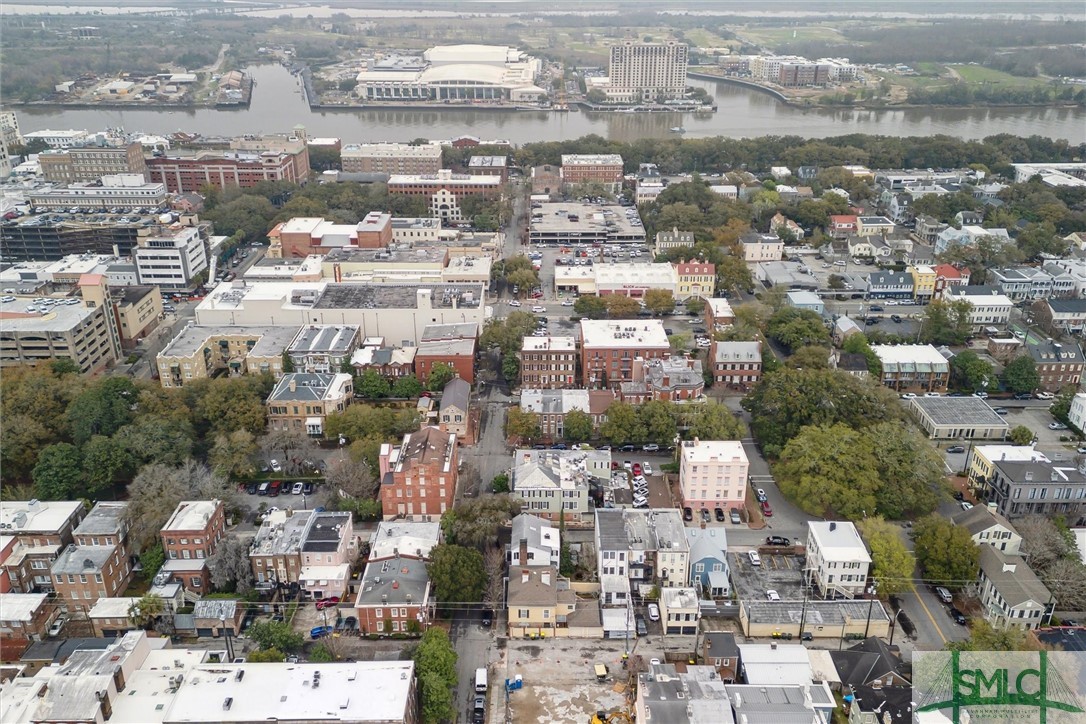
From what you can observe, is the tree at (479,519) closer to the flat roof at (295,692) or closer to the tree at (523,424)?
the tree at (523,424)

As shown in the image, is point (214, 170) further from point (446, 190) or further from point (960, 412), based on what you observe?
Result: point (960, 412)

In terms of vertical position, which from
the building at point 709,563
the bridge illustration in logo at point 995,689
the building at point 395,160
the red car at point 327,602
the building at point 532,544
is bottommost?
the red car at point 327,602

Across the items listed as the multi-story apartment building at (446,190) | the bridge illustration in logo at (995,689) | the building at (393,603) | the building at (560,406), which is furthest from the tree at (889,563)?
the multi-story apartment building at (446,190)

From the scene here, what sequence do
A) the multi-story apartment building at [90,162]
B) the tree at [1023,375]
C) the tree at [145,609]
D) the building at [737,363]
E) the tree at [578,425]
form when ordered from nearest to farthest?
the tree at [145,609] < the tree at [578,425] < the tree at [1023,375] < the building at [737,363] < the multi-story apartment building at [90,162]

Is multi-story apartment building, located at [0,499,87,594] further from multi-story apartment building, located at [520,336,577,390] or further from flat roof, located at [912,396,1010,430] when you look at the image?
flat roof, located at [912,396,1010,430]

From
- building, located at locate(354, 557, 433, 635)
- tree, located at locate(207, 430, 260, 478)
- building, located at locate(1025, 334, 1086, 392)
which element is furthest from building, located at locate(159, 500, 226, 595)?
building, located at locate(1025, 334, 1086, 392)

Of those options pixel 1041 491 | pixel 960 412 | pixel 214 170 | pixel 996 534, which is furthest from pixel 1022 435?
pixel 214 170
